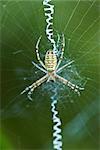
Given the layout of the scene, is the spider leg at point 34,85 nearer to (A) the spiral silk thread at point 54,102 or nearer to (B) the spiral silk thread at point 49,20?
(A) the spiral silk thread at point 54,102

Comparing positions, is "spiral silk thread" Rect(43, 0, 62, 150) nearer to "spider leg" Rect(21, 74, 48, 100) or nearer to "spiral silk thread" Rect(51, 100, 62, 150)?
"spiral silk thread" Rect(51, 100, 62, 150)

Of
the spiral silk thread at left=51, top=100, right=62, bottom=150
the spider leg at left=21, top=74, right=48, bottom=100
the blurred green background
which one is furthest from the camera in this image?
the spider leg at left=21, top=74, right=48, bottom=100

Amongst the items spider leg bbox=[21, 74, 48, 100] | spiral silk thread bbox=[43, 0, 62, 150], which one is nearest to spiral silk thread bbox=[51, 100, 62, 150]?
spiral silk thread bbox=[43, 0, 62, 150]

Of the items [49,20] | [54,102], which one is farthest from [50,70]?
[49,20]

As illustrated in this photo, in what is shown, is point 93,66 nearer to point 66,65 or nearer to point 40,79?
point 66,65

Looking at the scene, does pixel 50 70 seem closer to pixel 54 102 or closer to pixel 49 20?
pixel 54 102

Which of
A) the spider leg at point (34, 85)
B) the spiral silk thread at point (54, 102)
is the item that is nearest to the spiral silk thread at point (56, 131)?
the spiral silk thread at point (54, 102)

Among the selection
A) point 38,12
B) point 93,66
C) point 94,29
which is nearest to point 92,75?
point 93,66

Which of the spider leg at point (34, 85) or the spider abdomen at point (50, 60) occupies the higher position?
the spider abdomen at point (50, 60)
